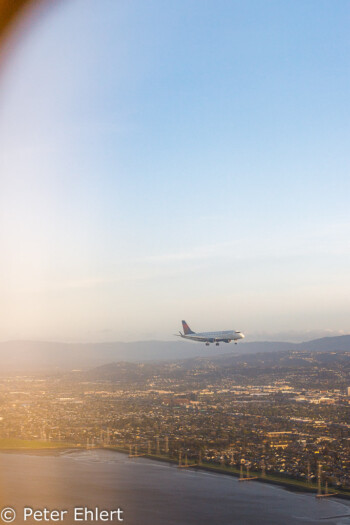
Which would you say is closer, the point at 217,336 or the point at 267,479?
the point at 267,479

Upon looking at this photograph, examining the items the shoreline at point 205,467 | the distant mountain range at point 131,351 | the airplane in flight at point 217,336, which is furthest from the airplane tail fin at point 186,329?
the distant mountain range at point 131,351

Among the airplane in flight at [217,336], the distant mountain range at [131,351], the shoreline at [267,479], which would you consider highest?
the airplane in flight at [217,336]

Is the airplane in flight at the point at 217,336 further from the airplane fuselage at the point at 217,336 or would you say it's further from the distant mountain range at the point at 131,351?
the distant mountain range at the point at 131,351

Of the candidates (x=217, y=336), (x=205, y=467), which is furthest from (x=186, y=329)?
(x=205, y=467)

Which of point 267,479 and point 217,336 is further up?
point 217,336

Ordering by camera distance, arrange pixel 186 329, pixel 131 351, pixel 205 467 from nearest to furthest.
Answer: pixel 205 467 → pixel 186 329 → pixel 131 351

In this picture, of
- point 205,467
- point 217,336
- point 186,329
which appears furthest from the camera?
point 186,329

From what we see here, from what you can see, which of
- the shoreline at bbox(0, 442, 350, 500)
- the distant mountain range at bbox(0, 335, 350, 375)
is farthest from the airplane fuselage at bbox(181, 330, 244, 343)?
the distant mountain range at bbox(0, 335, 350, 375)

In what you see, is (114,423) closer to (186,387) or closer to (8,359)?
(186,387)

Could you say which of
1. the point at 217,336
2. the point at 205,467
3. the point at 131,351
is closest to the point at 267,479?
the point at 205,467

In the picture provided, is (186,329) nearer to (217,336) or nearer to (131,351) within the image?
(217,336)
